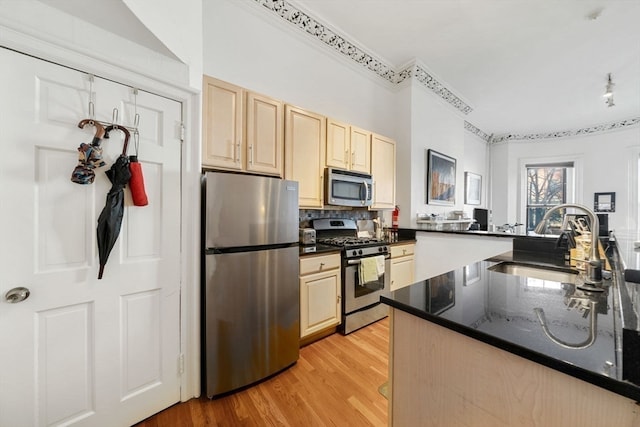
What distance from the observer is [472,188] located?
530cm

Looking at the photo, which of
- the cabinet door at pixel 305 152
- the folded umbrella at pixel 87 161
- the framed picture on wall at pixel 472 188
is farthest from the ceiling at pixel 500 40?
the framed picture on wall at pixel 472 188

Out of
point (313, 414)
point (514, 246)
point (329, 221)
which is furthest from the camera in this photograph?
point (329, 221)

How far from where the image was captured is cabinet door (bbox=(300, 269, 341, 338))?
2101 millimetres

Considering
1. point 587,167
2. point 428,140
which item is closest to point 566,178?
point 587,167

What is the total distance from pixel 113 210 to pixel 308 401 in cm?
161

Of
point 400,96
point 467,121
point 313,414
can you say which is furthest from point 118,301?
point 467,121

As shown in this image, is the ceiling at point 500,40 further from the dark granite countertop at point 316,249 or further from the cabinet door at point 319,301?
the cabinet door at point 319,301

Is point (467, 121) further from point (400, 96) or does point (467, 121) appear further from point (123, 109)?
point (123, 109)

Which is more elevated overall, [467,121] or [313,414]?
[467,121]

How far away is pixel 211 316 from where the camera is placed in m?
1.56

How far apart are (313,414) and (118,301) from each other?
1.30 metres

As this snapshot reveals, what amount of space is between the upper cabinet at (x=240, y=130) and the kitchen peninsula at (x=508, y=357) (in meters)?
1.52

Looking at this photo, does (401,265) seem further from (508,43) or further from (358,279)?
(508,43)

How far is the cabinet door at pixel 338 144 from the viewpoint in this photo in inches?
102
